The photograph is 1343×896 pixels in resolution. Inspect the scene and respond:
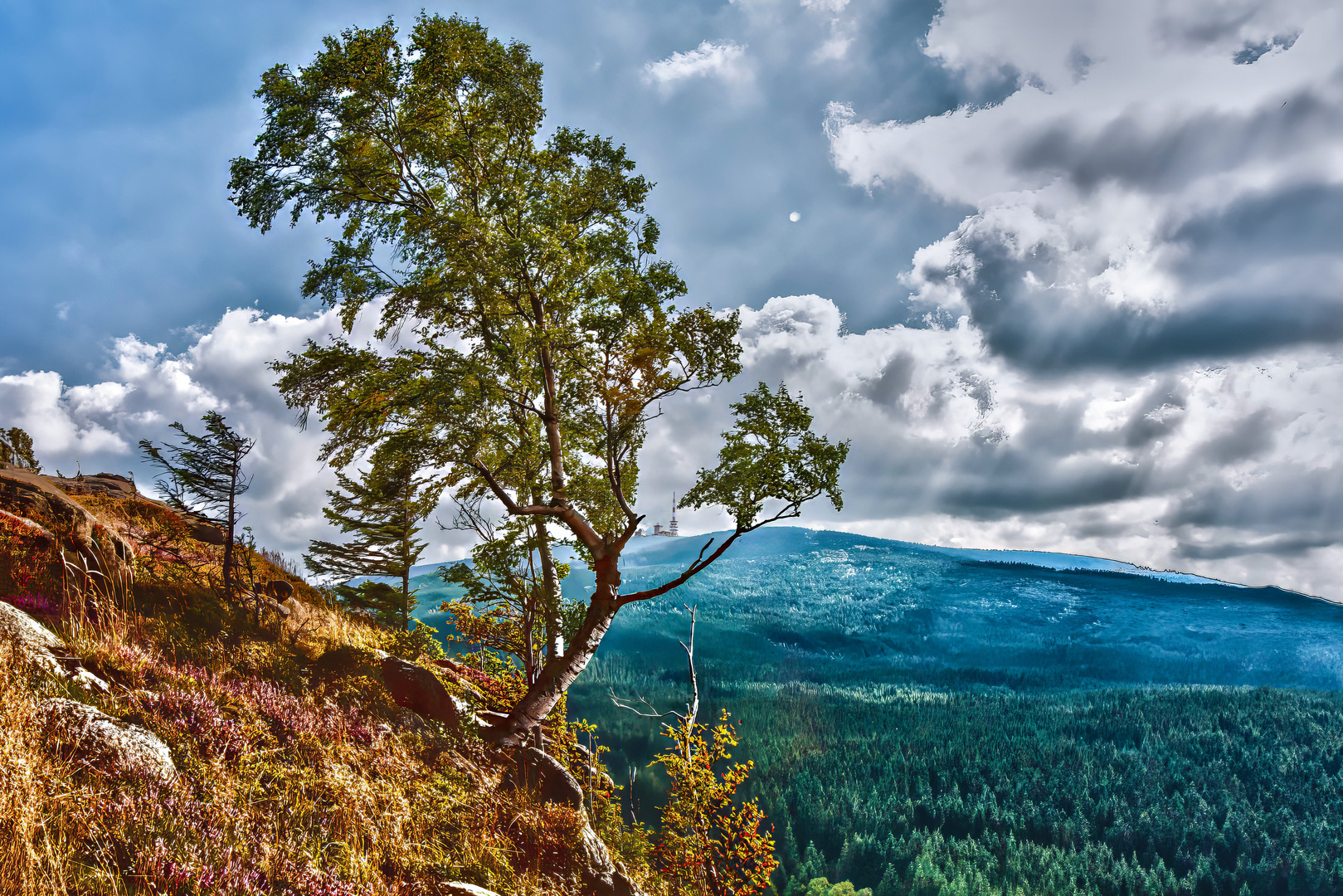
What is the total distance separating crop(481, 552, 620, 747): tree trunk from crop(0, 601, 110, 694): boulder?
635 cm

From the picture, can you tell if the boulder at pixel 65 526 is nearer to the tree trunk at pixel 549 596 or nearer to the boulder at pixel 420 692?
the boulder at pixel 420 692

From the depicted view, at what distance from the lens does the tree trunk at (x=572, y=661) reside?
10.7 m

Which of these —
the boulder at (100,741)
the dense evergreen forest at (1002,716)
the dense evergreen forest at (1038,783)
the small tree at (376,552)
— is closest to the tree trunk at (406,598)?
the small tree at (376,552)

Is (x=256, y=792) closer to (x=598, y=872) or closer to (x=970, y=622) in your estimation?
(x=598, y=872)

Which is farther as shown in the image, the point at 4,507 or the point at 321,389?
the point at 321,389

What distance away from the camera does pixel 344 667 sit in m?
9.84

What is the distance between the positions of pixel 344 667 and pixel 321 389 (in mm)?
5310

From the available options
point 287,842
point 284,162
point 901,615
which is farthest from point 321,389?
point 901,615

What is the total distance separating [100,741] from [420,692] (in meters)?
6.10

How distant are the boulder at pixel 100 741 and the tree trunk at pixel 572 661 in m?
6.37

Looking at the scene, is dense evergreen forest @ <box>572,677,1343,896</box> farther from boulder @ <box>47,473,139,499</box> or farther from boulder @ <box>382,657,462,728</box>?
boulder @ <box>382,657,462,728</box>

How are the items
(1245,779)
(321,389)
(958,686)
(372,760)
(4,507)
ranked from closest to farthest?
1. (372,760)
2. (4,507)
3. (321,389)
4. (1245,779)
5. (958,686)

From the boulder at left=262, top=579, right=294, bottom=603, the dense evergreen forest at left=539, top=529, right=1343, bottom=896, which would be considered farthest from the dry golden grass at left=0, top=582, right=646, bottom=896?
the dense evergreen forest at left=539, top=529, right=1343, bottom=896

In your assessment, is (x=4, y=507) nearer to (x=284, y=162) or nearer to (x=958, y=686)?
(x=284, y=162)
